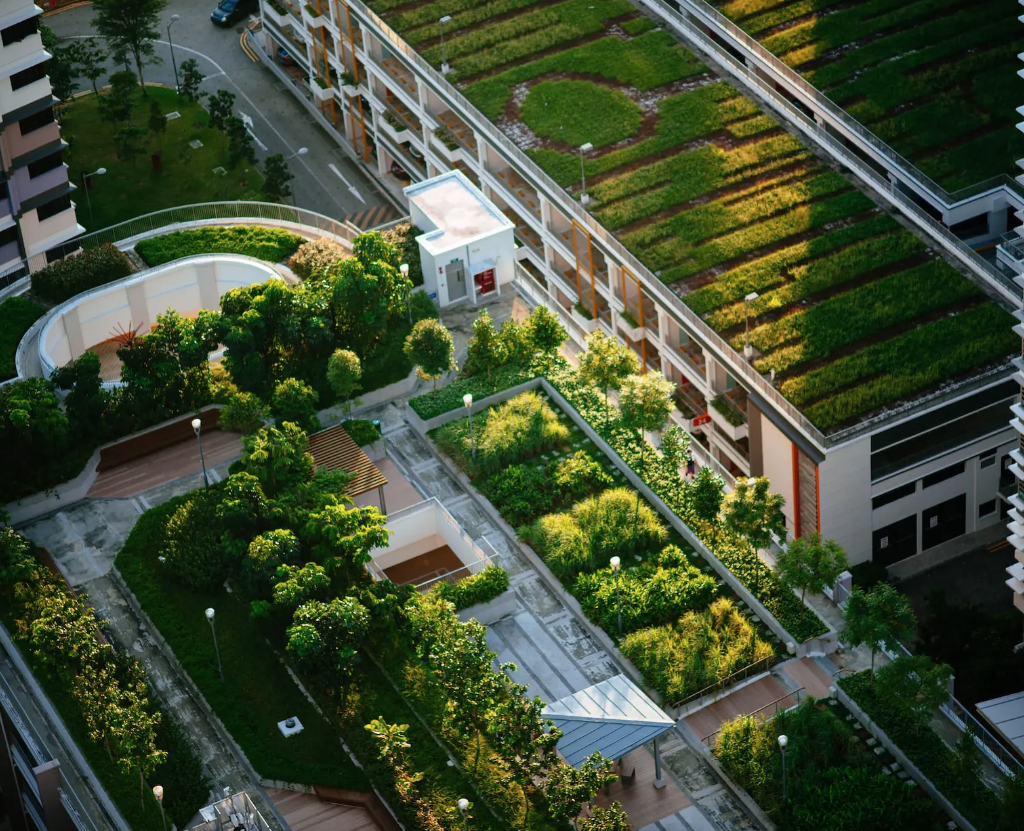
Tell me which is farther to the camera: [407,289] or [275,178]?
[275,178]

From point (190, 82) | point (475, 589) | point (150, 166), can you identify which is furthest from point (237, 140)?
point (475, 589)

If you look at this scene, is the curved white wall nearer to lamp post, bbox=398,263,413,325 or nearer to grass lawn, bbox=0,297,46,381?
grass lawn, bbox=0,297,46,381

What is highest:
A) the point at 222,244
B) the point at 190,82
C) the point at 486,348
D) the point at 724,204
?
the point at 190,82

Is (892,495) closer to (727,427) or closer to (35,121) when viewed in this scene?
(727,427)

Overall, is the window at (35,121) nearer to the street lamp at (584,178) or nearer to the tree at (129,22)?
the tree at (129,22)

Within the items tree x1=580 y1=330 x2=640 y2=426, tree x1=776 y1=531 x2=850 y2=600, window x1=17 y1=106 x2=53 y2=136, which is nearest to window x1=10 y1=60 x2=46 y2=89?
window x1=17 y1=106 x2=53 y2=136
